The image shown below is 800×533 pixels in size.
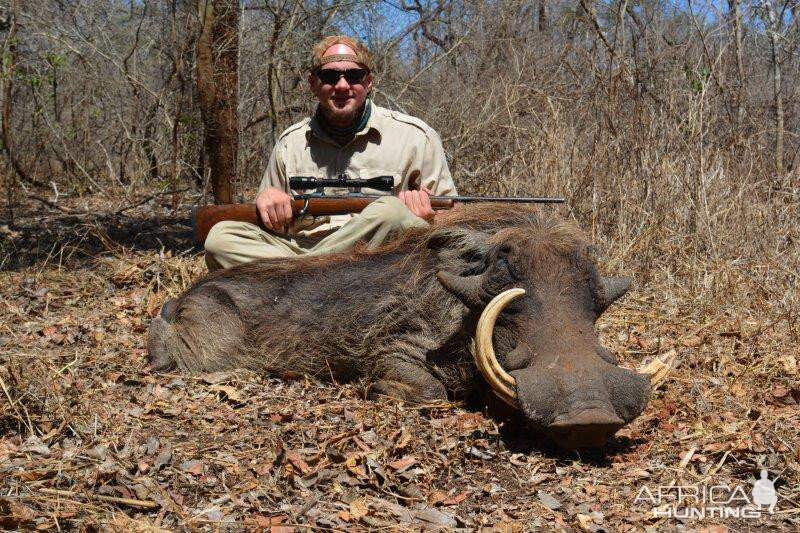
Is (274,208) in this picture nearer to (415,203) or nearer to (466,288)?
(415,203)

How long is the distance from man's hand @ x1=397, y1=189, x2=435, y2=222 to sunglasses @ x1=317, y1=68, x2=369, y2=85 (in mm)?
783

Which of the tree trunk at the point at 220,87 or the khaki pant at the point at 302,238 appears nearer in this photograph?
the khaki pant at the point at 302,238

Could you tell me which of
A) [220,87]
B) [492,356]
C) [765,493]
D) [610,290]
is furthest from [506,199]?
[220,87]

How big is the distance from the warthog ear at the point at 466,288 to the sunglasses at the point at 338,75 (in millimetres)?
1713

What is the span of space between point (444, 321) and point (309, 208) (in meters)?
1.06

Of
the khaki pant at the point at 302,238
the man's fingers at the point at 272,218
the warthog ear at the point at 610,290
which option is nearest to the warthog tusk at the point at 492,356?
the warthog ear at the point at 610,290

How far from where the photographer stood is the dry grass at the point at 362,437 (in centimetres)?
290

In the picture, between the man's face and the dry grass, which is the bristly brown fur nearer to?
the dry grass

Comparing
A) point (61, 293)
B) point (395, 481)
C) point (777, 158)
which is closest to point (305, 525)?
point (395, 481)

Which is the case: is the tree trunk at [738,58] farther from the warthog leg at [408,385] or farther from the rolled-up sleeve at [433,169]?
the warthog leg at [408,385]

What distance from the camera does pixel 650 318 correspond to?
505 cm

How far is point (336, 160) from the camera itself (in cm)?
514

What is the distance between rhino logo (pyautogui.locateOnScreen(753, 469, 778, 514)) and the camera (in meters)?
2.97

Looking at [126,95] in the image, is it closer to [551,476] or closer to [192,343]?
[192,343]
